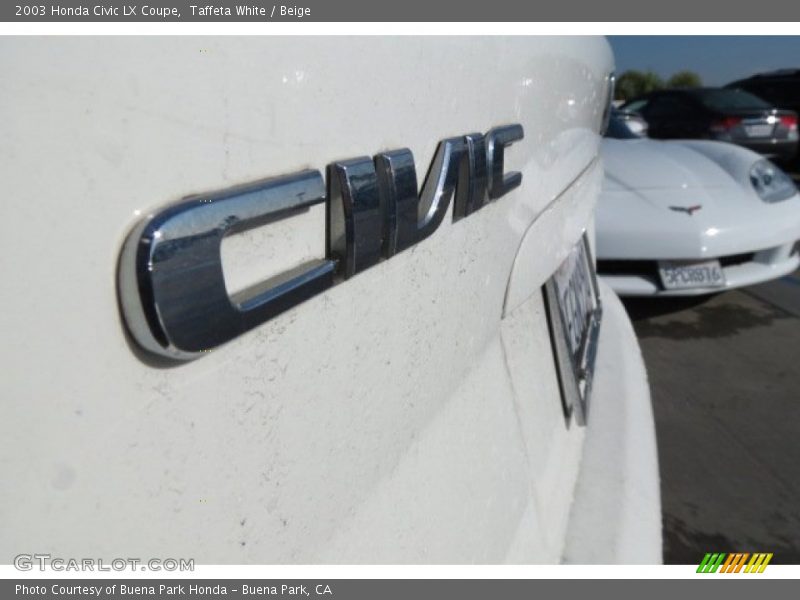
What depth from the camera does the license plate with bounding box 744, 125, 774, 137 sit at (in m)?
10.0

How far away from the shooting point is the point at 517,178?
96 centimetres

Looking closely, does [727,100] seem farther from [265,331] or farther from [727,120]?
[265,331]

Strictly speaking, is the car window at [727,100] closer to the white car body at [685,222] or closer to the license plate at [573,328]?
the white car body at [685,222]

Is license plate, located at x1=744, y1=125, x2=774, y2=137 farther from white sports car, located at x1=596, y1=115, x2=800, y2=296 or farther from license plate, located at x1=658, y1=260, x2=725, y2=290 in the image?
license plate, located at x1=658, y1=260, x2=725, y2=290

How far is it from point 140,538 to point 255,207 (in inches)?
9.3

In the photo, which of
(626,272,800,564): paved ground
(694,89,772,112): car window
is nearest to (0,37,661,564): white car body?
(626,272,800,564): paved ground

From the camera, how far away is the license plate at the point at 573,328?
1.37 meters

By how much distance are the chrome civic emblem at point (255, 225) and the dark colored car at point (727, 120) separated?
403 inches

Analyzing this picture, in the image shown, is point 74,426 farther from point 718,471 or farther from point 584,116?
point 718,471

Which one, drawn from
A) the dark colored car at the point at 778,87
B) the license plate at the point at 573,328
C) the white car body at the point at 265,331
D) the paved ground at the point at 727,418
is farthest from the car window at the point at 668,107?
the white car body at the point at 265,331

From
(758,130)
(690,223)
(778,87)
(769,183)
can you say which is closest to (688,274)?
(690,223)

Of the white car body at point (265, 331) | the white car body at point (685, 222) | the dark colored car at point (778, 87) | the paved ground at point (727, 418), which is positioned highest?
the dark colored car at point (778, 87)

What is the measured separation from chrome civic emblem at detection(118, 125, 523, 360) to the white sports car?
313cm

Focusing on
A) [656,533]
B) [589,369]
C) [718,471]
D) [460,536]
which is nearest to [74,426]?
[460,536]
